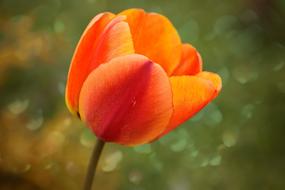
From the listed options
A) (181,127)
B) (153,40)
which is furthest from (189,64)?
(181,127)

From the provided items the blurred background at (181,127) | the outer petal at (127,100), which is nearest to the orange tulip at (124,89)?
the outer petal at (127,100)

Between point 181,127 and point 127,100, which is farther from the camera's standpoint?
point 181,127

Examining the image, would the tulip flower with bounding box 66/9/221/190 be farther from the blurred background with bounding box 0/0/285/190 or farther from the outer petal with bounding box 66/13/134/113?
the blurred background with bounding box 0/0/285/190

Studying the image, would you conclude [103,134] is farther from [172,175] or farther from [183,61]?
[172,175]

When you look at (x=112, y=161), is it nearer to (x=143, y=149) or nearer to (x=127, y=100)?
(x=143, y=149)

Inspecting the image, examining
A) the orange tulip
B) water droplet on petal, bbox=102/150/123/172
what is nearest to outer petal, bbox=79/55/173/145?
the orange tulip

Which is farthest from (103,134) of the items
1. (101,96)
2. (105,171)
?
(105,171)

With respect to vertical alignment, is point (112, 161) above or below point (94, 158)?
below
